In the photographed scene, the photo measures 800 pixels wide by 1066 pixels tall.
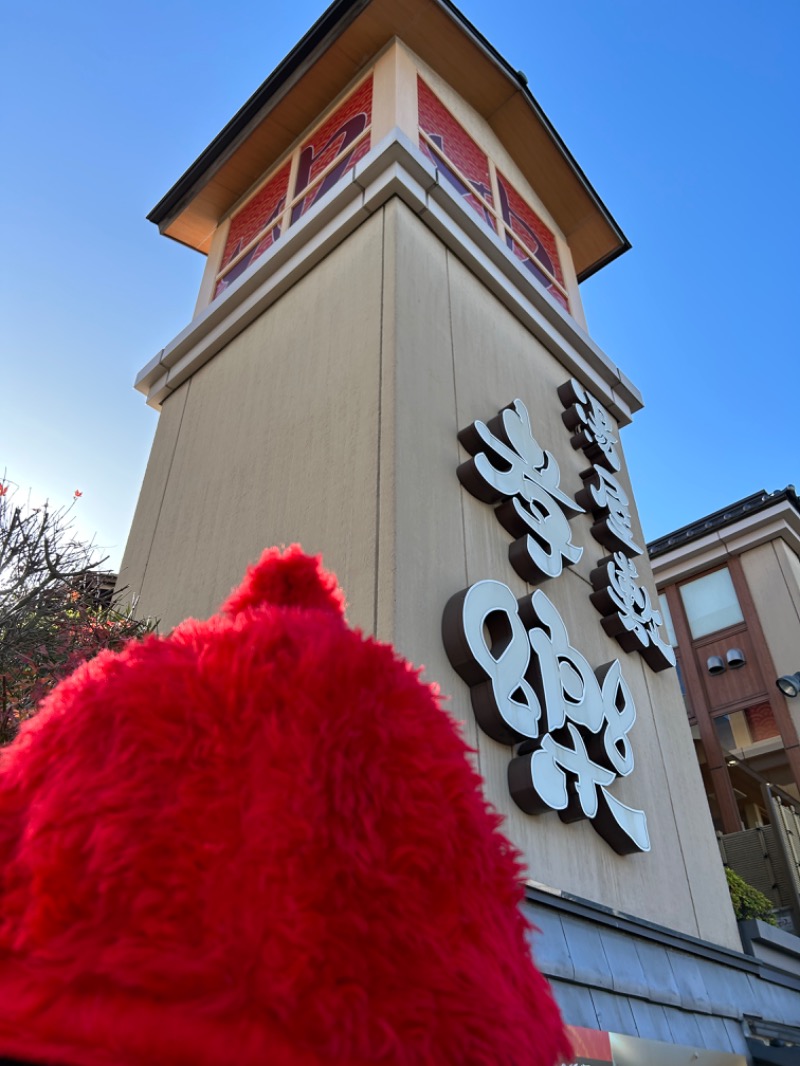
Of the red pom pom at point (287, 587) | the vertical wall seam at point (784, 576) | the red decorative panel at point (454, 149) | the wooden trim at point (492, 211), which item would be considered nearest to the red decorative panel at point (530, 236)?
the wooden trim at point (492, 211)

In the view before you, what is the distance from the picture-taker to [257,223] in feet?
29.6

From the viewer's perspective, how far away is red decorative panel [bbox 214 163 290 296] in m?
8.42

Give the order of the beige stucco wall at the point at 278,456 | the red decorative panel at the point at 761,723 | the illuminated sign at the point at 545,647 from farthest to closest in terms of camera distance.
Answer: the red decorative panel at the point at 761,723
the beige stucco wall at the point at 278,456
the illuminated sign at the point at 545,647

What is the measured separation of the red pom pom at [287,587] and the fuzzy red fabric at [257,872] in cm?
16

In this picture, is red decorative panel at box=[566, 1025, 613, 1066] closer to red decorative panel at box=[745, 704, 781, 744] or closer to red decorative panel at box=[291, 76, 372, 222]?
red decorative panel at box=[291, 76, 372, 222]

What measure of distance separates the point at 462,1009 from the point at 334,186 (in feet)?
23.7

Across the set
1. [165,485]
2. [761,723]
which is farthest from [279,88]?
[761,723]

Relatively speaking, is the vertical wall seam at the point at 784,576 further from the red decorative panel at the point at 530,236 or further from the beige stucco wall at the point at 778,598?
the red decorative panel at the point at 530,236

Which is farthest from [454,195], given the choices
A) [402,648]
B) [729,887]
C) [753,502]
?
[753,502]

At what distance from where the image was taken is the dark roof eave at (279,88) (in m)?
8.20

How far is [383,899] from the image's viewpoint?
3.27ft

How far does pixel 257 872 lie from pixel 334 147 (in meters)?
8.59

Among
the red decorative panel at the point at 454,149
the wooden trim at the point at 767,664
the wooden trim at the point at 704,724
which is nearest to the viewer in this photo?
the red decorative panel at the point at 454,149

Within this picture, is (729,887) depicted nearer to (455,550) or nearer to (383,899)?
(455,550)
